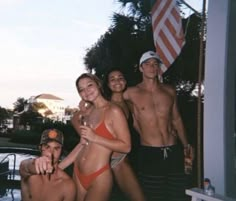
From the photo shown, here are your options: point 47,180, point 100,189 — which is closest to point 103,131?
Result: point 100,189

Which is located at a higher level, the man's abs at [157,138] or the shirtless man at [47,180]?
the man's abs at [157,138]

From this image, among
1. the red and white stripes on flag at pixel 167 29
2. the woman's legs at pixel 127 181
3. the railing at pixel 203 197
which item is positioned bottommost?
the woman's legs at pixel 127 181

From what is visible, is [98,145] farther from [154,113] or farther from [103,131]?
[154,113]

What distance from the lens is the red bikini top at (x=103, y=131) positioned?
243 centimetres

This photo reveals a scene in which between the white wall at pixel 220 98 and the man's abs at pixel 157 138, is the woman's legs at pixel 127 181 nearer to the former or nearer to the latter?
the man's abs at pixel 157 138

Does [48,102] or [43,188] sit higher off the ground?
[48,102]

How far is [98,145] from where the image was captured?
2424mm

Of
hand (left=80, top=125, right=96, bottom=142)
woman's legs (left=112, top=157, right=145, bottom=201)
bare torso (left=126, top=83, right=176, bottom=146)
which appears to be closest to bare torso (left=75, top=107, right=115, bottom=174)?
hand (left=80, top=125, right=96, bottom=142)

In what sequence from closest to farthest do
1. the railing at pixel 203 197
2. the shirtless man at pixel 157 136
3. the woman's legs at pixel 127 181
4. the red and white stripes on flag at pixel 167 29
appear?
1. the railing at pixel 203 197
2. the woman's legs at pixel 127 181
3. the shirtless man at pixel 157 136
4. the red and white stripes on flag at pixel 167 29

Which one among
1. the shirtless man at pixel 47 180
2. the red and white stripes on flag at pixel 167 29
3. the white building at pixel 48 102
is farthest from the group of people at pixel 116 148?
the white building at pixel 48 102

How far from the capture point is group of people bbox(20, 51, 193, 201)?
84.1 inches

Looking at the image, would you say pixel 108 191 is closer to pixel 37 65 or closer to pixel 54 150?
pixel 54 150

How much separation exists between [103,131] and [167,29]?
2053mm

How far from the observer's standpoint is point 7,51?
15281 mm
